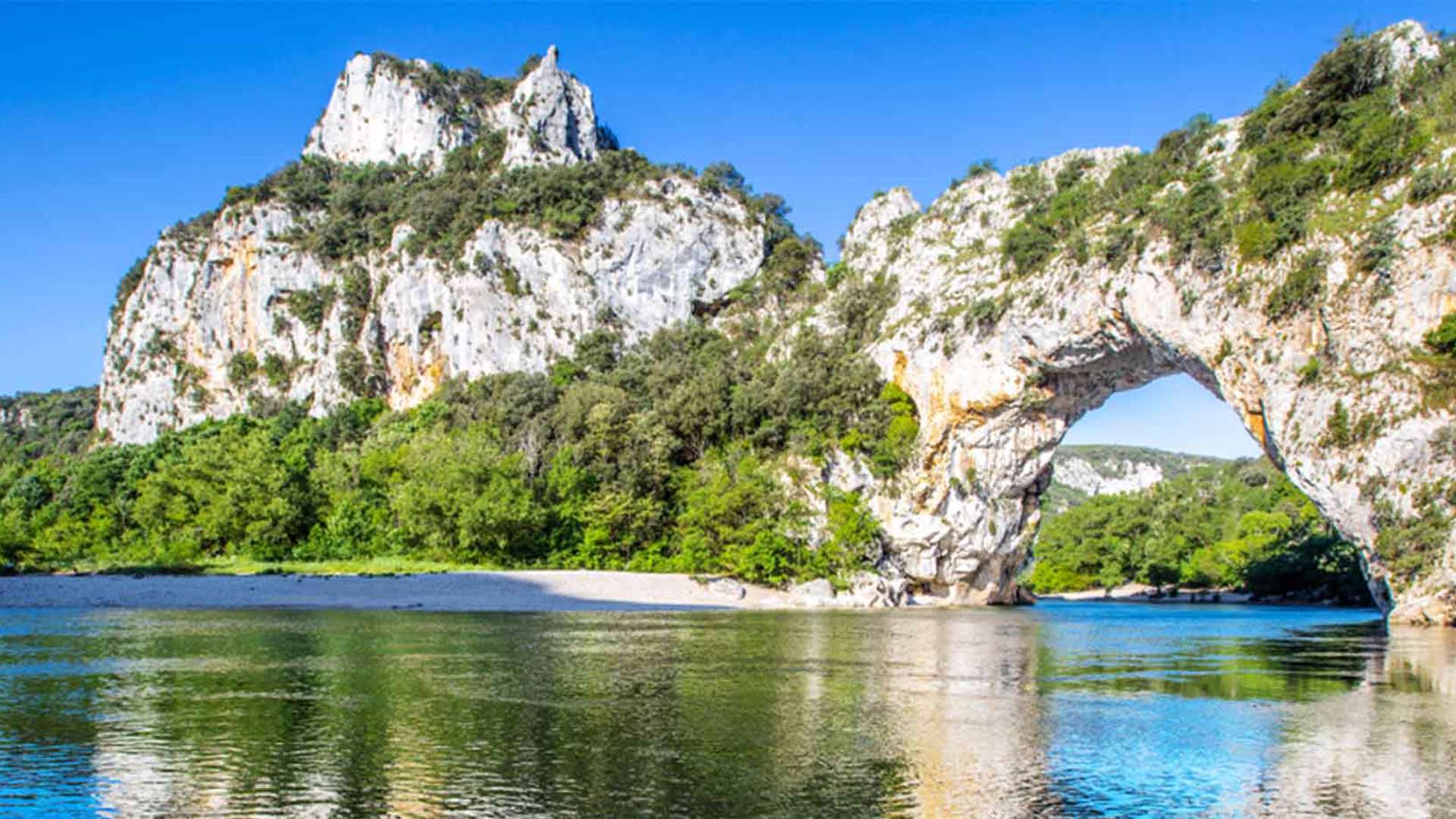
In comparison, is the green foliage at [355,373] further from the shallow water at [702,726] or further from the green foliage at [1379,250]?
the green foliage at [1379,250]

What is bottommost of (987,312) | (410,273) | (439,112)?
(987,312)

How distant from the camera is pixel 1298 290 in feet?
130

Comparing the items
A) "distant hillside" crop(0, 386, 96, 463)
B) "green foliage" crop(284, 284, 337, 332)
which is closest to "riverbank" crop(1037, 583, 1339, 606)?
"green foliage" crop(284, 284, 337, 332)

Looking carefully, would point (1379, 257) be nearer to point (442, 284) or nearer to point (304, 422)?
point (442, 284)

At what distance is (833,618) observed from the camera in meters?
41.4

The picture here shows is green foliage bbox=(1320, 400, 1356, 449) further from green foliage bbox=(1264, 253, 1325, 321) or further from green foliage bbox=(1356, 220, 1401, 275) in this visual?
green foliage bbox=(1356, 220, 1401, 275)

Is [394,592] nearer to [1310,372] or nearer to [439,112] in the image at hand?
[1310,372]

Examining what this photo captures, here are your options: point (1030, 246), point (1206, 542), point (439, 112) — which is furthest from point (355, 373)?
point (1206, 542)

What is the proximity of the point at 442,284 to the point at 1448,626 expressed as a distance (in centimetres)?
7204

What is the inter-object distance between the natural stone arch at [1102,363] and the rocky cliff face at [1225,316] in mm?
88

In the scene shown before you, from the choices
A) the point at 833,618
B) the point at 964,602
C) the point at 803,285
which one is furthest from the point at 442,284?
the point at 833,618

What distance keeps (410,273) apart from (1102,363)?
59452 millimetres

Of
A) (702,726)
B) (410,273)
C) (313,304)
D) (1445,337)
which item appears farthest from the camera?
(313,304)

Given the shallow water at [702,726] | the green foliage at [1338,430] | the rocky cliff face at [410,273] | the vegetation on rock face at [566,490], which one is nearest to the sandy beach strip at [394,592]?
Result: the vegetation on rock face at [566,490]
